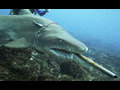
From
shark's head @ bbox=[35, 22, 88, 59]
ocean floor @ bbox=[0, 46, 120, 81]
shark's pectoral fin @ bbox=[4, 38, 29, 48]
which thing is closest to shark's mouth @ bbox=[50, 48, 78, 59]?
shark's head @ bbox=[35, 22, 88, 59]

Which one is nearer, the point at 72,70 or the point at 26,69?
the point at 26,69

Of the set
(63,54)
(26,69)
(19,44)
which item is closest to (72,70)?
(63,54)

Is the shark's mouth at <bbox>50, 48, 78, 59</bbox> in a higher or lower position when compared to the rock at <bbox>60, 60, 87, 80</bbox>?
higher

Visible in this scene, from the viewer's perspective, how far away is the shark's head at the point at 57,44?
11.4 feet

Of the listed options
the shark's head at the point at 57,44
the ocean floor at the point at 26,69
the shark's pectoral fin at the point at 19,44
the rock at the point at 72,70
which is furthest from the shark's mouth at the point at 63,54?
the rock at the point at 72,70

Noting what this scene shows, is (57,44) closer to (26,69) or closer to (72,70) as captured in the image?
(26,69)

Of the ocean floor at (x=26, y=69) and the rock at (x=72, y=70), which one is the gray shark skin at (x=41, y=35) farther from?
the rock at (x=72, y=70)

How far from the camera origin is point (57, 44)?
12.0 ft

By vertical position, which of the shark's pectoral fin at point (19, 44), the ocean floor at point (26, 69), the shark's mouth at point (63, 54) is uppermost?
the shark's mouth at point (63, 54)

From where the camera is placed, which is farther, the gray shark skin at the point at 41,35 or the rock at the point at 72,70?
the rock at the point at 72,70

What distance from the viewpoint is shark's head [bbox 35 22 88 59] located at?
3464mm

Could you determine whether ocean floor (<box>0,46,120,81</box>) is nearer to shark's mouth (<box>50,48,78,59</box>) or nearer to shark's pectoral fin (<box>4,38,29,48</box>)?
shark's pectoral fin (<box>4,38,29,48</box>)
